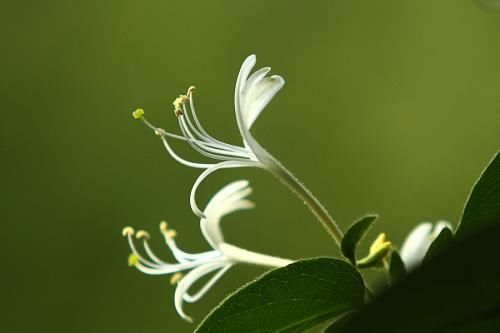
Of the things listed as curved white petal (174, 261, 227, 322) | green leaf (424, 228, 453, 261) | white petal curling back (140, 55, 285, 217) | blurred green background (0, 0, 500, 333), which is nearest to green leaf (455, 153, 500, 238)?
green leaf (424, 228, 453, 261)

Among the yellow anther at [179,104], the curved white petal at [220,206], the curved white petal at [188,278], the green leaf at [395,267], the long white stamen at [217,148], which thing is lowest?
the green leaf at [395,267]

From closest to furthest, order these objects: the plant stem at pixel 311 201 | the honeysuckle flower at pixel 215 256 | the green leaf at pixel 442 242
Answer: the green leaf at pixel 442 242 < the plant stem at pixel 311 201 < the honeysuckle flower at pixel 215 256

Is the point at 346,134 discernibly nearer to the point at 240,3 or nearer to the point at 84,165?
the point at 240,3

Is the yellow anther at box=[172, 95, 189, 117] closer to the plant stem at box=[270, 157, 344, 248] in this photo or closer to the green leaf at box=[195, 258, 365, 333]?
the plant stem at box=[270, 157, 344, 248]

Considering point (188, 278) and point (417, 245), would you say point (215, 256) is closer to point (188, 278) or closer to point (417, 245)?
point (188, 278)

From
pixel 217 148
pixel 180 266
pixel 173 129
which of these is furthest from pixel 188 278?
pixel 173 129

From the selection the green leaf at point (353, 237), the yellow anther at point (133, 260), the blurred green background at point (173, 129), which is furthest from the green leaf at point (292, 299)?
the blurred green background at point (173, 129)

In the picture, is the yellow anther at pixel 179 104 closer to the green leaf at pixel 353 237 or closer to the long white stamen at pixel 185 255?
the long white stamen at pixel 185 255
